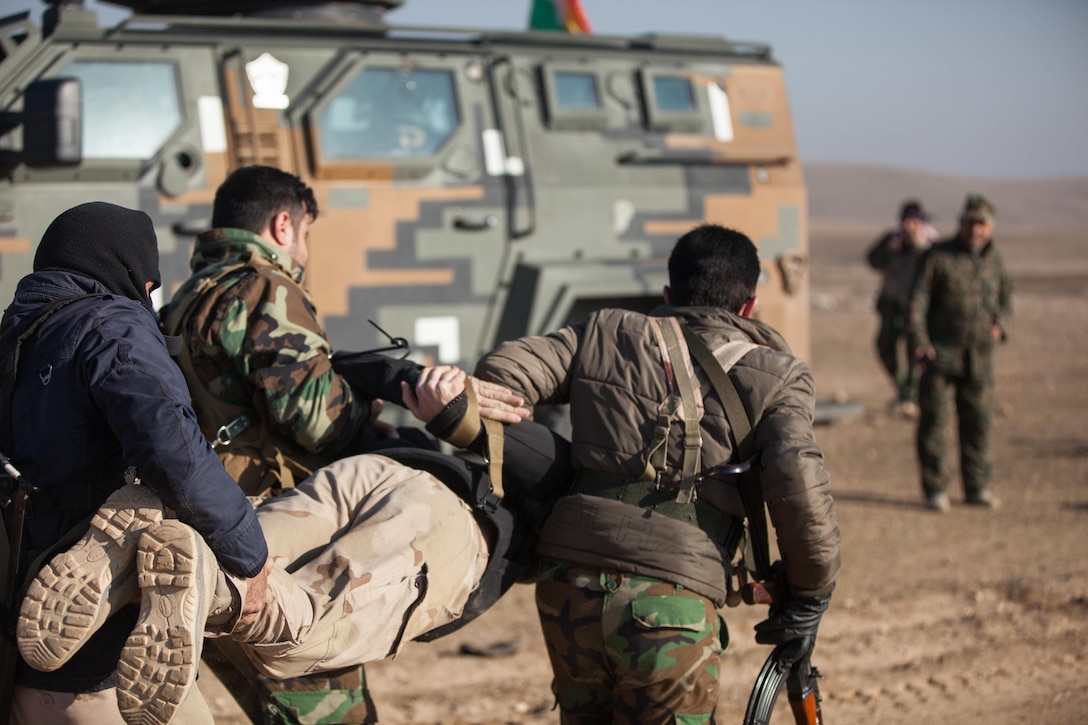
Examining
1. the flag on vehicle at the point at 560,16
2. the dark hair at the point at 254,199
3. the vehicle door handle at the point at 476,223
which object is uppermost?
the flag on vehicle at the point at 560,16

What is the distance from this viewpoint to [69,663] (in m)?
2.42

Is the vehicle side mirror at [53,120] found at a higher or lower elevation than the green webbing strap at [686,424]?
higher

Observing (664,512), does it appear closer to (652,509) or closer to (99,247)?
(652,509)

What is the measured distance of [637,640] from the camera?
2785 mm

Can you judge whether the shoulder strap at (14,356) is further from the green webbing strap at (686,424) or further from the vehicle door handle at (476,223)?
the vehicle door handle at (476,223)

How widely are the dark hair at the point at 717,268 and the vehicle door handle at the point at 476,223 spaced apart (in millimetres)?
3167

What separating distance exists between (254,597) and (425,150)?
13.2 feet

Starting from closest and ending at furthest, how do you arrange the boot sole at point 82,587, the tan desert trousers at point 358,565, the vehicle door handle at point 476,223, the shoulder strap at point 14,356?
the boot sole at point 82,587 < the shoulder strap at point 14,356 < the tan desert trousers at point 358,565 < the vehicle door handle at point 476,223

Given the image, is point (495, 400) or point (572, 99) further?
point (572, 99)

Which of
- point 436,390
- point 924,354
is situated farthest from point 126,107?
point 924,354

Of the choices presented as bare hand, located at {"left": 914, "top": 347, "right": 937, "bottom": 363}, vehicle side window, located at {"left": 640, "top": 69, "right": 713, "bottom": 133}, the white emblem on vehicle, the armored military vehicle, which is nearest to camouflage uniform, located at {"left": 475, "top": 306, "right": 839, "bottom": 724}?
the armored military vehicle

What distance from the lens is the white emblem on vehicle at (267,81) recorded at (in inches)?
229

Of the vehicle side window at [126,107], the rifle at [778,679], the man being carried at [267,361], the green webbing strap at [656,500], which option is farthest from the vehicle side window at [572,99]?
the rifle at [778,679]

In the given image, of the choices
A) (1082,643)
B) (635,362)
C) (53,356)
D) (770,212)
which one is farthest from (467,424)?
(770,212)
